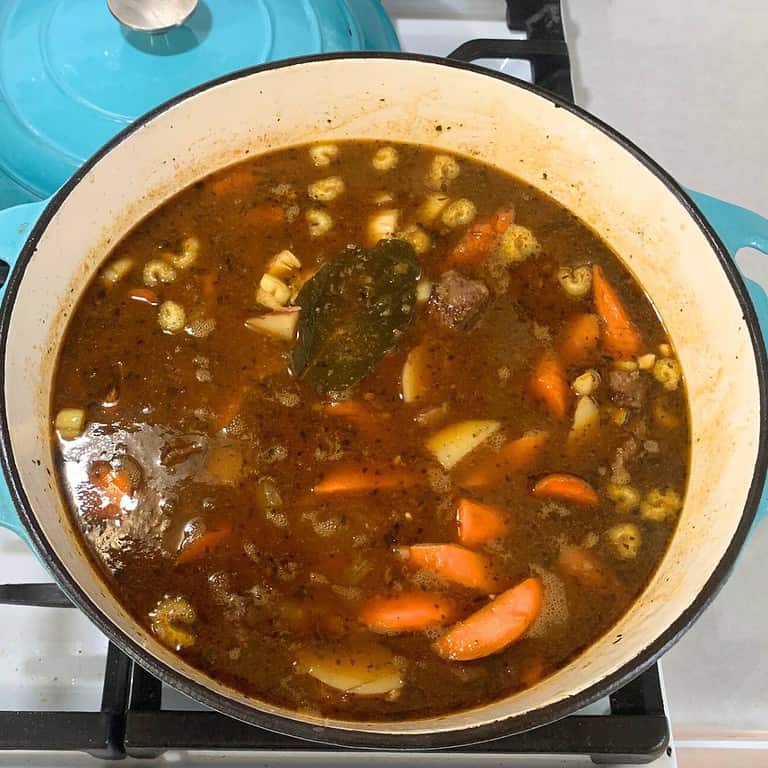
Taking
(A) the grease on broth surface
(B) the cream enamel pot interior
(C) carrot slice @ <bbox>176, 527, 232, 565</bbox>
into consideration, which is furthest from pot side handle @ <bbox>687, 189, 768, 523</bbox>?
(C) carrot slice @ <bbox>176, 527, 232, 565</bbox>

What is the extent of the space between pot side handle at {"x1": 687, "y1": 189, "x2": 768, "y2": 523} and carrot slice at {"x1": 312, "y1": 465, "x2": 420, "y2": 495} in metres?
0.66

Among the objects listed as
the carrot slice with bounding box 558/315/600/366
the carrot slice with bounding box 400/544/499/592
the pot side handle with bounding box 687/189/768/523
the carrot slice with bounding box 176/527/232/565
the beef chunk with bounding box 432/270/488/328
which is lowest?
the carrot slice with bounding box 176/527/232/565

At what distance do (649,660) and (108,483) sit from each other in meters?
0.88

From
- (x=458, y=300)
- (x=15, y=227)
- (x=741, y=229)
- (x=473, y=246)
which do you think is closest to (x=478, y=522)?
(x=458, y=300)

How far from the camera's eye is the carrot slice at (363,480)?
1.35 metres

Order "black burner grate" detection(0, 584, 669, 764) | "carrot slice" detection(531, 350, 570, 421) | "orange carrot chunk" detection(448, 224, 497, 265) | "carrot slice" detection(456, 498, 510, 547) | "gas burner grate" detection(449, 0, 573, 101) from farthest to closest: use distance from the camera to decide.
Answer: "gas burner grate" detection(449, 0, 573, 101)
"orange carrot chunk" detection(448, 224, 497, 265)
"carrot slice" detection(531, 350, 570, 421)
"carrot slice" detection(456, 498, 510, 547)
"black burner grate" detection(0, 584, 669, 764)

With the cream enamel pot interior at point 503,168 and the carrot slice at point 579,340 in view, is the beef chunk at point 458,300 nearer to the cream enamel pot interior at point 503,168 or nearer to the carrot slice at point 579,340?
the carrot slice at point 579,340

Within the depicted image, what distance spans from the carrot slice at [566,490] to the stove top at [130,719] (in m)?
0.30

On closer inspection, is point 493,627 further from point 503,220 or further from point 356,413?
point 503,220

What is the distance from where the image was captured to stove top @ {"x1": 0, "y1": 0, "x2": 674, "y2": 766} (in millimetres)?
1229

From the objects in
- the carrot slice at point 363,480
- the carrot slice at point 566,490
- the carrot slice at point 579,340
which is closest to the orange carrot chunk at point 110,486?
the carrot slice at point 363,480

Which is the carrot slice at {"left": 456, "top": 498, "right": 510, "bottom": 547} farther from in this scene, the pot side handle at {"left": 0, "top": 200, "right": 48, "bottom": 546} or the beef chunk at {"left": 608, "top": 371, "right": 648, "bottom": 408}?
the pot side handle at {"left": 0, "top": 200, "right": 48, "bottom": 546}

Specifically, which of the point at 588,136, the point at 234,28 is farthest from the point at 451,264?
the point at 234,28

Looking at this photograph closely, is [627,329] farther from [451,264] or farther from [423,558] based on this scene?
[423,558]
